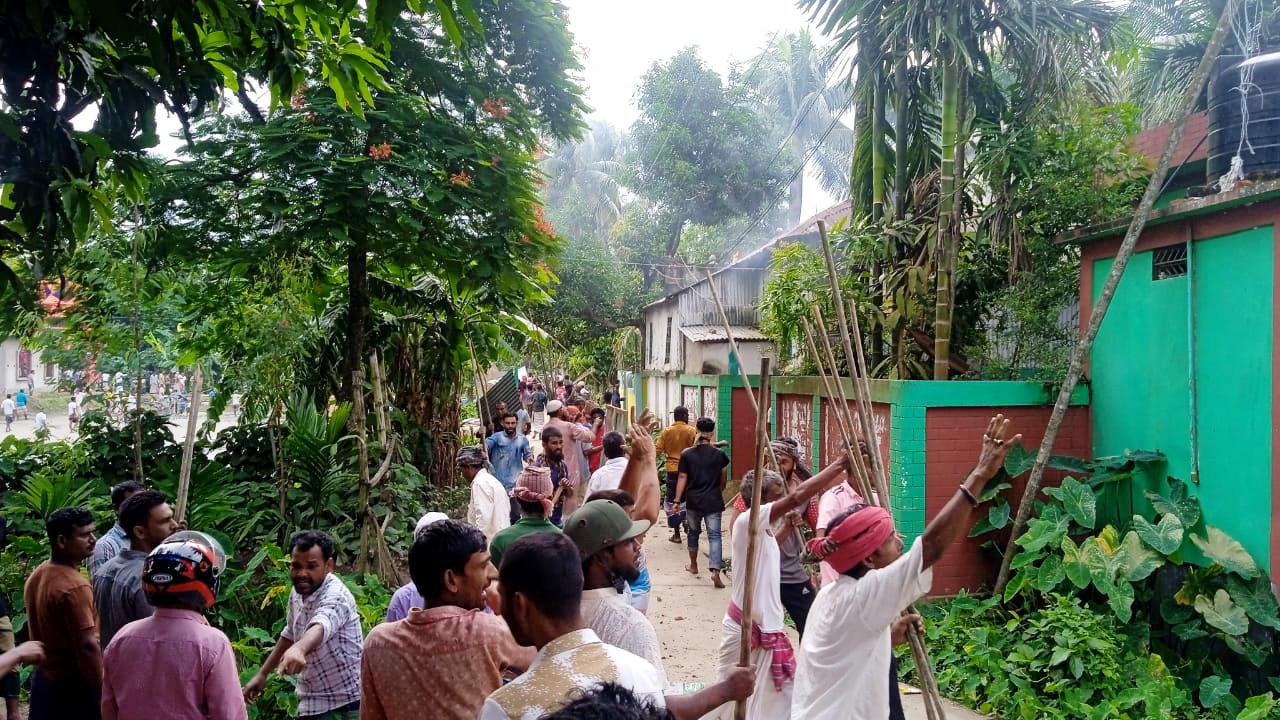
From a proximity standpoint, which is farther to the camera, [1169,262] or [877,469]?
[1169,262]

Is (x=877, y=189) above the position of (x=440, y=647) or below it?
above

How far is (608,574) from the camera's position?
322cm

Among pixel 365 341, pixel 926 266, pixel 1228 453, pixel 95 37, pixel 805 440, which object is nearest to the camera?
pixel 95 37

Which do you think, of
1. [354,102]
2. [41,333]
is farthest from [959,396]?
[41,333]

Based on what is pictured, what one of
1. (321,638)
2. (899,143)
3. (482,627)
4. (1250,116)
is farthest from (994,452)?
(899,143)

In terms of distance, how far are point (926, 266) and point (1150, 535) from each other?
3336 millimetres

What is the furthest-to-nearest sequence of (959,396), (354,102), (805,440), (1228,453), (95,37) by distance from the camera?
(805,440) < (959,396) < (1228,453) < (354,102) < (95,37)

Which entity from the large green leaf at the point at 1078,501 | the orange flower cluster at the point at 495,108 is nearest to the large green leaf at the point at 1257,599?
the large green leaf at the point at 1078,501

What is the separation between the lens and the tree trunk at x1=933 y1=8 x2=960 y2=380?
8.17 metres

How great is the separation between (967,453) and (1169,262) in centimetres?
214

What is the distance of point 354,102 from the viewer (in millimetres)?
3850

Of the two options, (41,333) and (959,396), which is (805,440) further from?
(41,333)

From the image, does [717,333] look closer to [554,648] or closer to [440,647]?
[440,647]

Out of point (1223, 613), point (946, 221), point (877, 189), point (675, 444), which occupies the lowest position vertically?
point (1223, 613)
